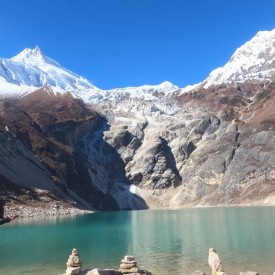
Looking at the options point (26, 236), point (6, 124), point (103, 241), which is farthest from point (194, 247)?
point (6, 124)

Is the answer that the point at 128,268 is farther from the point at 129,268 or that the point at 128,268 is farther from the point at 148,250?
the point at 148,250

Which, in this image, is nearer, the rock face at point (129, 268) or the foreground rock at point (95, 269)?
the foreground rock at point (95, 269)

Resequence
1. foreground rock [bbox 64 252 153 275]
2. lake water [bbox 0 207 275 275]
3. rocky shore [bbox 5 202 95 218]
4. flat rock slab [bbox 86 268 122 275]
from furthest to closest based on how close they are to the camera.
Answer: rocky shore [bbox 5 202 95 218]
lake water [bbox 0 207 275 275]
foreground rock [bbox 64 252 153 275]
flat rock slab [bbox 86 268 122 275]

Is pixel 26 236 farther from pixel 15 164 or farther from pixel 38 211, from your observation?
pixel 15 164

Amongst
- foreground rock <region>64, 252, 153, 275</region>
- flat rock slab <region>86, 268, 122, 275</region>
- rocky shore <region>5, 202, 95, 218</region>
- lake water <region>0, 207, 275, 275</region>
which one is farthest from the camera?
rocky shore <region>5, 202, 95, 218</region>

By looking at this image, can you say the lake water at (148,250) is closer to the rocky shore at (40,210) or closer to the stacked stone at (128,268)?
the stacked stone at (128,268)

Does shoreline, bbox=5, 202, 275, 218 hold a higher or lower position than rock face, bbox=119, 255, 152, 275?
higher

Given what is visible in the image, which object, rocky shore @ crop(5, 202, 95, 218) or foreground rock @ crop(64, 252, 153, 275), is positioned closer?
foreground rock @ crop(64, 252, 153, 275)

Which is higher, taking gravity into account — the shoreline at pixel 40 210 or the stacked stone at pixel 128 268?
the shoreline at pixel 40 210

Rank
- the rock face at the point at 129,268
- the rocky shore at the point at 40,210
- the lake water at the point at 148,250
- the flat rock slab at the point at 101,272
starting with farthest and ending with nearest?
1. the rocky shore at the point at 40,210
2. the lake water at the point at 148,250
3. the rock face at the point at 129,268
4. the flat rock slab at the point at 101,272

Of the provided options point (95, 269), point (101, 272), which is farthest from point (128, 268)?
point (95, 269)

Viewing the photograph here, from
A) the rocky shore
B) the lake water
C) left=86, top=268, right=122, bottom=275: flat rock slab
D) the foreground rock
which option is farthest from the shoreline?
left=86, top=268, right=122, bottom=275: flat rock slab

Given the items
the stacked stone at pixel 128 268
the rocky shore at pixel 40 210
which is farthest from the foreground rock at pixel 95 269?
the rocky shore at pixel 40 210

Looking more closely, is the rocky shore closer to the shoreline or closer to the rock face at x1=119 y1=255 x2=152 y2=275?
the shoreline
